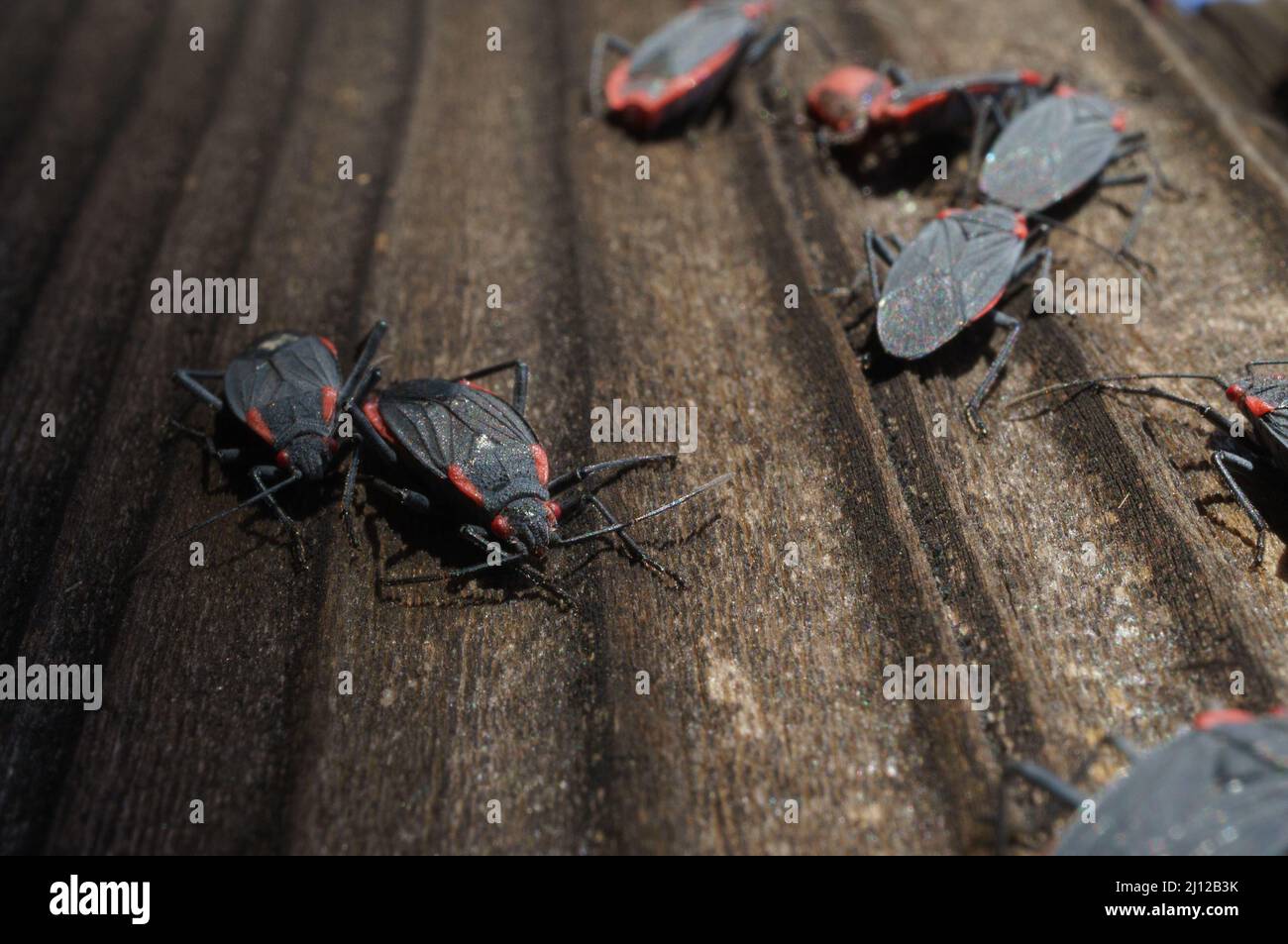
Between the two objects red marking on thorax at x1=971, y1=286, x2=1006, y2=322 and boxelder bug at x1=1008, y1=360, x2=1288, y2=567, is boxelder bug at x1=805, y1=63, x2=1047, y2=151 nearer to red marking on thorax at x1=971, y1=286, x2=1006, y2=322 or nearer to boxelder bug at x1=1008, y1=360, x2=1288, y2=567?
red marking on thorax at x1=971, y1=286, x2=1006, y2=322

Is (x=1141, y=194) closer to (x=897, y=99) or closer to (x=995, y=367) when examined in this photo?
(x=897, y=99)

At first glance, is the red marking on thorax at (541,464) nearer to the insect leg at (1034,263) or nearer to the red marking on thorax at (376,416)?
the red marking on thorax at (376,416)

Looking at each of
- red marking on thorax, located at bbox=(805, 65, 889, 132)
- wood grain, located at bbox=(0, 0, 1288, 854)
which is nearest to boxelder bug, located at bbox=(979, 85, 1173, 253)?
wood grain, located at bbox=(0, 0, 1288, 854)

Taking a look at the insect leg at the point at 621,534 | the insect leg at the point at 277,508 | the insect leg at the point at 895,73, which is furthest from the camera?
the insect leg at the point at 895,73

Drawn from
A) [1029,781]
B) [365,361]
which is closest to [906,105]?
[365,361]

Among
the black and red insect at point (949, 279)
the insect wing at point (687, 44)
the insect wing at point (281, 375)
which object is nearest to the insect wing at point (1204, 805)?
the black and red insect at point (949, 279)

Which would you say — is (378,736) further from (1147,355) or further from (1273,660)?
(1147,355)
